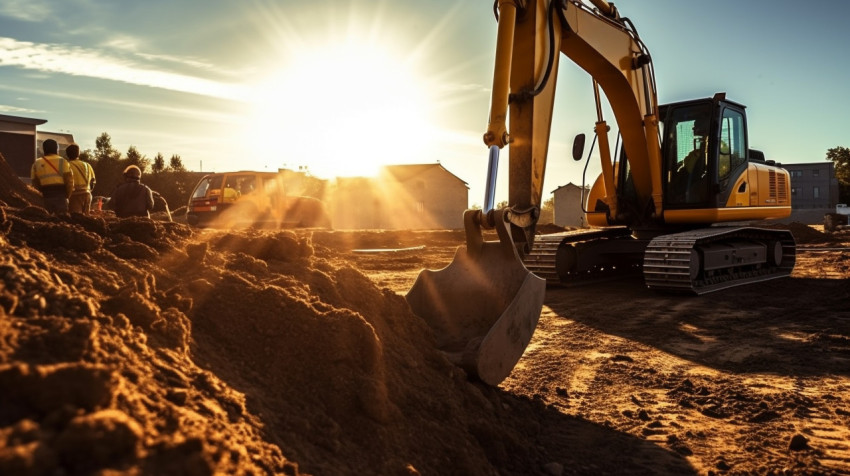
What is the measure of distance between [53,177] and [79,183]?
444 millimetres

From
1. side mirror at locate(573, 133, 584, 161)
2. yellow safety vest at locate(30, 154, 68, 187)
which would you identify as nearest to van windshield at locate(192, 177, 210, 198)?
yellow safety vest at locate(30, 154, 68, 187)

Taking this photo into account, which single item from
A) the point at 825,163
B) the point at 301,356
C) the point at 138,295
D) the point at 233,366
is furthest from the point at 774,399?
the point at 825,163

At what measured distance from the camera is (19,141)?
24422 mm

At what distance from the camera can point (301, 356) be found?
3.27 metres

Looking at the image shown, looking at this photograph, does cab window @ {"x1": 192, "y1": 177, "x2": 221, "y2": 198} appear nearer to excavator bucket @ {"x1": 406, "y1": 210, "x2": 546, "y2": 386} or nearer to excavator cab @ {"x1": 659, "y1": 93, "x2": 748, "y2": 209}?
excavator cab @ {"x1": 659, "y1": 93, "x2": 748, "y2": 209}

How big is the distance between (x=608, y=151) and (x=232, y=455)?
9822 mm

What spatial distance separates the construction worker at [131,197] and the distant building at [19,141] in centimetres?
1865

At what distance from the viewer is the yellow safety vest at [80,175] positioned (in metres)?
9.39

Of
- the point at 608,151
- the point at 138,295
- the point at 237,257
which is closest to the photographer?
the point at 138,295

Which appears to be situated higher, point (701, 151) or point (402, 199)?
point (402, 199)

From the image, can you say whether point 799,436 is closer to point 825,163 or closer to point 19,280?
point 19,280

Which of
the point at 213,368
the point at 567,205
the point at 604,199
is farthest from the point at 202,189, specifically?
the point at 567,205

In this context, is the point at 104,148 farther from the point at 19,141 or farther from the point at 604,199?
the point at 604,199

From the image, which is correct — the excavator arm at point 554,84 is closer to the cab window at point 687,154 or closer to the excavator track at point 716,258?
the cab window at point 687,154
